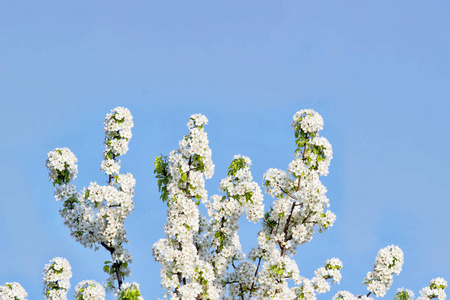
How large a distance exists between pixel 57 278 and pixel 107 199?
8.07ft

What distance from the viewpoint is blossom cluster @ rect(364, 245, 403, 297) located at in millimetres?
14562

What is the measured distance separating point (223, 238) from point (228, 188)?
1345mm

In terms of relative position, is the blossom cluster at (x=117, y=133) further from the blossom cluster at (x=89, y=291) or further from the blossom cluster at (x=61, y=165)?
the blossom cluster at (x=89, y=291)

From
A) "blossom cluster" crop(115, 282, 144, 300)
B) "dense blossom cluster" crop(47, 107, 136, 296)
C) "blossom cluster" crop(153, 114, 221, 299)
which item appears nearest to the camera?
"blossom cluster" crop(115, 282, 144, 300)

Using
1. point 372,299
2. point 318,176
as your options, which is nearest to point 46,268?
point 318,176

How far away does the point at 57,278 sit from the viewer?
14117mm

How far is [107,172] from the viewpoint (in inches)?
557

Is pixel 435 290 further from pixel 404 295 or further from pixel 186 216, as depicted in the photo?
pixel 186 216

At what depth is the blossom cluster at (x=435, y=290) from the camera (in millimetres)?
14844

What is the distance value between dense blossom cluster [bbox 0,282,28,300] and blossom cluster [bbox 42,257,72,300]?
3.13ft

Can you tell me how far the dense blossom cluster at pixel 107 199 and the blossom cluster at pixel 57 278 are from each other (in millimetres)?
767

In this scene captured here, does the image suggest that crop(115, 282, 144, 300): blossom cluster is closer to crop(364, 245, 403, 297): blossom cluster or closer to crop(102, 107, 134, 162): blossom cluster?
crop(102, 107, 134, 162): blossom cluster

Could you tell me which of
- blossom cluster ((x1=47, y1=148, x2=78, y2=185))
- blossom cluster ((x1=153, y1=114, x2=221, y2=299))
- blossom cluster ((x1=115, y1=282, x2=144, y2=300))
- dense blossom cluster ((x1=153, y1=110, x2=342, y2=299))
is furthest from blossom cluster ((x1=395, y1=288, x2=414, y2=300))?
blossom cluster ((x1=47, y1=148, x2=78, y2=185))

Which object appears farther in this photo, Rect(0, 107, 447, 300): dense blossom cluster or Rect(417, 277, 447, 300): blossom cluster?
Rect(417, 277, 447, 300): blossom cluster
